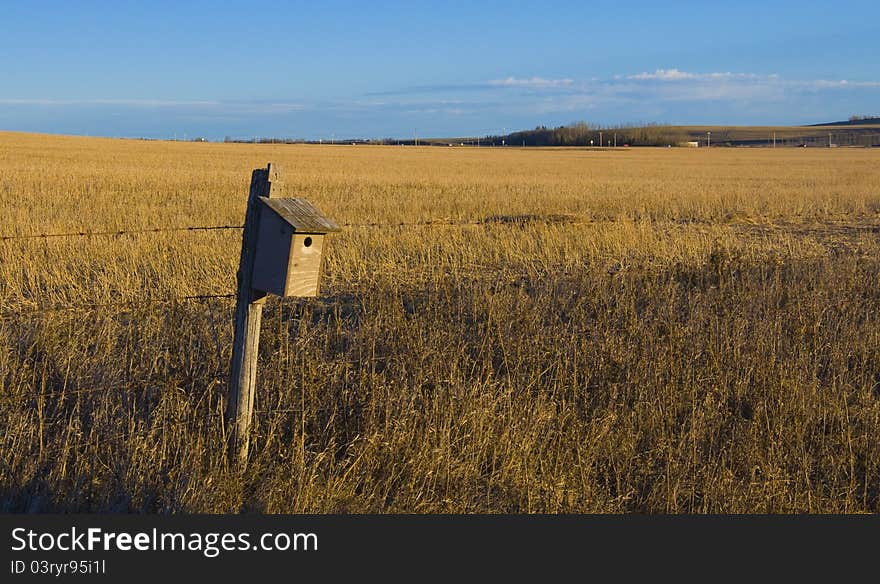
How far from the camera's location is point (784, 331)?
21.7 feet

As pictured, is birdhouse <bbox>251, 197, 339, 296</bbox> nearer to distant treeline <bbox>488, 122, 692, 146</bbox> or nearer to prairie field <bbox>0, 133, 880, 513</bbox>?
prairie field <bbox>0, 133, 880, 513</bbox>

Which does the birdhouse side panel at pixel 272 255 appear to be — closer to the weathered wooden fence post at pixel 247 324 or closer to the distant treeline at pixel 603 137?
the weathered wooden fence post at pixel 247 324

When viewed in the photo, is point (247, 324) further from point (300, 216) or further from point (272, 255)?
point (300, 216)

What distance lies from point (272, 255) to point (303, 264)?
0.48 ft

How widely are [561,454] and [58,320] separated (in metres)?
3.61

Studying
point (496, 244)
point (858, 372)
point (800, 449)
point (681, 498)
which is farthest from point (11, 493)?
point (496, 244)

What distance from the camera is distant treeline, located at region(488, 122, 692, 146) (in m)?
137

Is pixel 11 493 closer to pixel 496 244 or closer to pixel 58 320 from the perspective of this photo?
pixel 58 320

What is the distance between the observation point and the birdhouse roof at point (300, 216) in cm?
379

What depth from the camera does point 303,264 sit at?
387cm

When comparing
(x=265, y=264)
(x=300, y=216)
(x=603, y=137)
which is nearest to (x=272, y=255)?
(x=265, y=264)

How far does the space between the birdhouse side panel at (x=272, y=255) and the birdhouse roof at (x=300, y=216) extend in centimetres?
3

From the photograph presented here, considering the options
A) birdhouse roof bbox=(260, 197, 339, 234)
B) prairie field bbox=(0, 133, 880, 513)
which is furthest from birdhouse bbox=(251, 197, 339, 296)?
prairie field bbox=(0, 133, 880, 513)

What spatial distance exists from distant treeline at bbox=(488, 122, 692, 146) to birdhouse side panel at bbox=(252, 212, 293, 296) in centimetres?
12815
